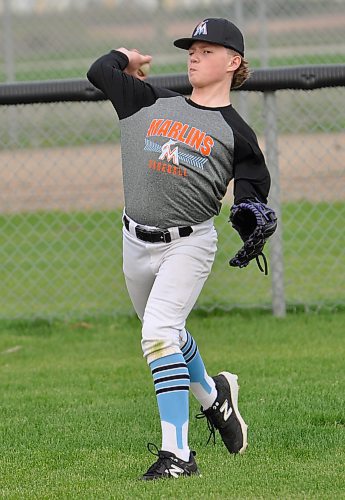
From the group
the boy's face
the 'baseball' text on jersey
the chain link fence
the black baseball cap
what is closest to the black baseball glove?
the 'baseball' text on jersey

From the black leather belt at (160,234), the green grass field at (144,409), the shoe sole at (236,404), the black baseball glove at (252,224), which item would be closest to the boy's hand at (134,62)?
the black leather belt at (160,234)

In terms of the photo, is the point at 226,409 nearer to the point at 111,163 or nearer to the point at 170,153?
the point at 170,153

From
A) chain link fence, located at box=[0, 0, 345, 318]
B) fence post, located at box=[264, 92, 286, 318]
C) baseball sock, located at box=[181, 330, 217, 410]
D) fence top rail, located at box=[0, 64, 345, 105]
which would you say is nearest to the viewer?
baseball sock, located at box=[181, 330, 217, 410]

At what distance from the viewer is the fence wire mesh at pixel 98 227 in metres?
8.34

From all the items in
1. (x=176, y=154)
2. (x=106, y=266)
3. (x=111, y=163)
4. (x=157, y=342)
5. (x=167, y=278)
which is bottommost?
(x=111, y=163)

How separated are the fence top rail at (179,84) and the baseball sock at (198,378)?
2.68 m

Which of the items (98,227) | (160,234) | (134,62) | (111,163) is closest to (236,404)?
(160,234)

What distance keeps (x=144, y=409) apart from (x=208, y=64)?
5.84 ft

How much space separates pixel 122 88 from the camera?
186 inches

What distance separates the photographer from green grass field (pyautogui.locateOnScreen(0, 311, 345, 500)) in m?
4.34

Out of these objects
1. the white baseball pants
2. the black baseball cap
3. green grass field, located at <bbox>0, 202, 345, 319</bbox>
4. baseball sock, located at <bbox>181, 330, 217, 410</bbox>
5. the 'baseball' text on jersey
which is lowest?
green grass field, located at <bbox>0, 202, 345, 319</bbox>

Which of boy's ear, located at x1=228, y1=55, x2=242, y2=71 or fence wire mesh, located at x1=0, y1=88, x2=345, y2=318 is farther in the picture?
fence wire mesh, located at x1=0, y1=88, x2=345, y2=318

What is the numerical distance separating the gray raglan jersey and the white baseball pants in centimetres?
8

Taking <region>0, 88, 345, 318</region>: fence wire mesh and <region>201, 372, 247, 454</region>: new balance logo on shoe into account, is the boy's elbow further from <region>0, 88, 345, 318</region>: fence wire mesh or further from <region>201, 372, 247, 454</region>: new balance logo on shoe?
<region>0, 88, 345, 318</region>: fence wire mesh
